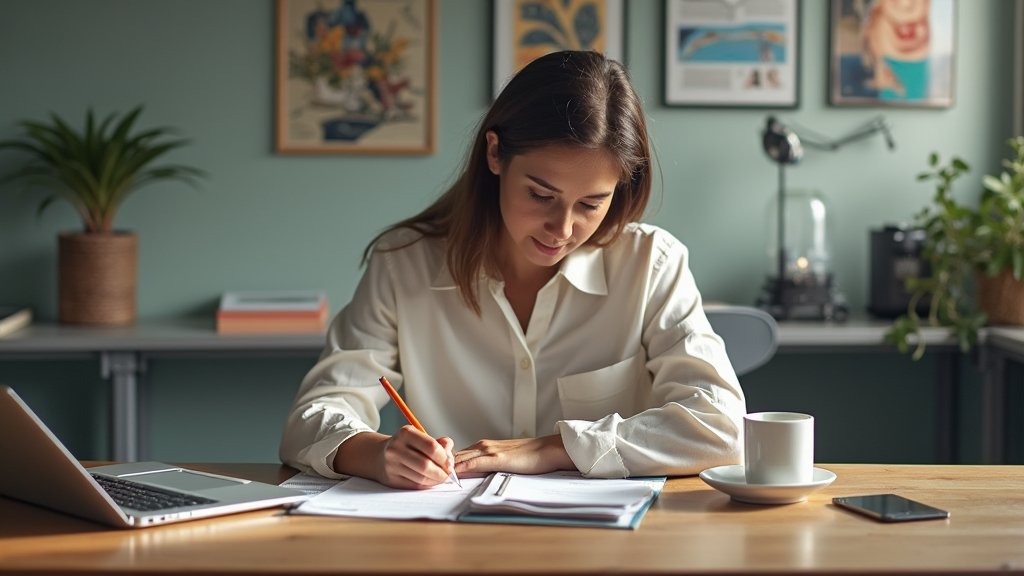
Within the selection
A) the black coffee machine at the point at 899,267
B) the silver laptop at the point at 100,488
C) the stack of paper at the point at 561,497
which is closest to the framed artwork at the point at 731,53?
the black coffee machine at the point at 899,267

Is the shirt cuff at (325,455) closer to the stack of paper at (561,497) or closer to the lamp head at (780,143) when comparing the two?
the stack of paper at (561,497)

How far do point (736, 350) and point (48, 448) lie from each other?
4.46 ft

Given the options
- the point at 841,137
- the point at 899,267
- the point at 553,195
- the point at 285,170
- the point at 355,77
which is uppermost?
the point at 355,77

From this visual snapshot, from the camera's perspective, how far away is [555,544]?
109 centimetres

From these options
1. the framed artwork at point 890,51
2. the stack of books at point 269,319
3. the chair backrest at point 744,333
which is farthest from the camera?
the framed artwork at point 890,51

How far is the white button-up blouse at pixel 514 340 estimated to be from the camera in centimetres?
173

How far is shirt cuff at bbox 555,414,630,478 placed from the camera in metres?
1.42

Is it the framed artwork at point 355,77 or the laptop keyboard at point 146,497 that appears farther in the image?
the framed artwork at point 355,77

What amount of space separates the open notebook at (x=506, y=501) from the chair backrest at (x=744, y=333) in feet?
2.64

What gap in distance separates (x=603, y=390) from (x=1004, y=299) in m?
1.65

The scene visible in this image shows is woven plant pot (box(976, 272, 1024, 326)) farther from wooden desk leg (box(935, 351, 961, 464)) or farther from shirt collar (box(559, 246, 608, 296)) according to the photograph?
shirt collar (box(559, 246, 608, 296))

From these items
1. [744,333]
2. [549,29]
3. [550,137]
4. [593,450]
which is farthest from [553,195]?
[549,29]

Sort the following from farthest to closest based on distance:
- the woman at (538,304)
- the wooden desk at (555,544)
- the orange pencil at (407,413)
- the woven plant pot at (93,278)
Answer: the woven plant pot at (93,278) → the woman at (538,304) → the orange pencil at (407,413) → the wooden desk at (555,544)

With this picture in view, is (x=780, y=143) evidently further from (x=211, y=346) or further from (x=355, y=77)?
(x=211, y=346)
